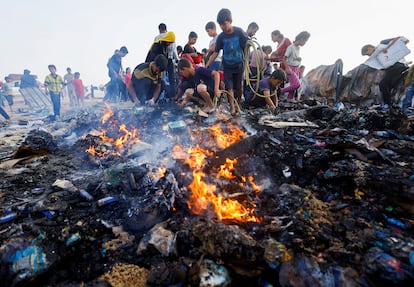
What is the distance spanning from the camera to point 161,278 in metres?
2.05

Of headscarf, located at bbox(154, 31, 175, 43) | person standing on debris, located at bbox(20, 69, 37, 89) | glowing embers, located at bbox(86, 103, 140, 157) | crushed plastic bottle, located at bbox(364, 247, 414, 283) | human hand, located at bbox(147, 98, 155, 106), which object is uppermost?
headscarf, located at bbox(154, 31, 175, 43)

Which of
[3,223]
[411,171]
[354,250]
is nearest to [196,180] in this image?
[354,250]

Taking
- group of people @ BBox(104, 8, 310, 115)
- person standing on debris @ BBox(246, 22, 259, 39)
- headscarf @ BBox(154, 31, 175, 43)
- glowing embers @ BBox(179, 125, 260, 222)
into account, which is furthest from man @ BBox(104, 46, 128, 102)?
glowing embers @ BBox(179, 125, 260, 222)

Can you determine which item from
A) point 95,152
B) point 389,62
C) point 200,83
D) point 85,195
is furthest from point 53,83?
point 389,62

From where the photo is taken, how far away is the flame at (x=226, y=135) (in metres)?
3.85

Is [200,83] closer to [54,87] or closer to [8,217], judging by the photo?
[8,217]

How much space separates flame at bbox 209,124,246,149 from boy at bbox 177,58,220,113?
4.60 feet

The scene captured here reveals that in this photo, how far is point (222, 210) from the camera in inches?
111

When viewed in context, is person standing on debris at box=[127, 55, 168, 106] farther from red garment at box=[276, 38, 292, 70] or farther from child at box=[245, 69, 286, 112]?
red garment at box=[276, 38, 292, 70]

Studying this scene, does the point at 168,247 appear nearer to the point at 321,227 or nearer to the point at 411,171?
the point at 321,227

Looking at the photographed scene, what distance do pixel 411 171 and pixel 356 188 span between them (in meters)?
0.67

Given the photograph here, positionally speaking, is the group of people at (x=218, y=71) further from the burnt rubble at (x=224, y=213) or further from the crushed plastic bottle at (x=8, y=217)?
the crushed plastic bottle at (x=8, y=217)

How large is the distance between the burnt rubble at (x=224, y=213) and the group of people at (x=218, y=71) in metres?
1.56

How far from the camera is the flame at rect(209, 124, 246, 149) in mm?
3849
